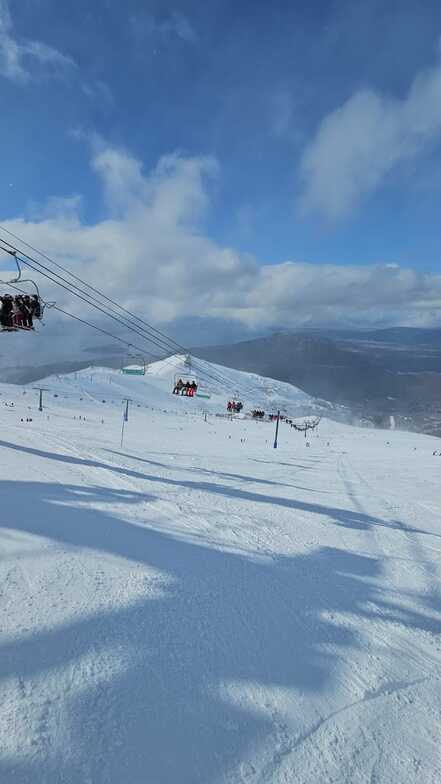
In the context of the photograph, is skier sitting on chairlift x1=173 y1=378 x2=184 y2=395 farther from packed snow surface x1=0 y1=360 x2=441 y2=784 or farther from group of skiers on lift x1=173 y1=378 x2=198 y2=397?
packed snow surface x1=0 y1=360 x2=441 y2=784

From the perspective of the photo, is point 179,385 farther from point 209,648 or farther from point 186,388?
point 209,648

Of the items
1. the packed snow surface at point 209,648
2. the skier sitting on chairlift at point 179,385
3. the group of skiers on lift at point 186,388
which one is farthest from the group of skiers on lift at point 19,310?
the skier sitting on chairlift at point 179,385

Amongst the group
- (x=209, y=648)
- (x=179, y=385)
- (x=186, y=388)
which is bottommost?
(x=209, y=648)

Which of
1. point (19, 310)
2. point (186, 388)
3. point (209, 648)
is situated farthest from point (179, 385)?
point (209, 648)

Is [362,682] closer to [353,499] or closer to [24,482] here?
[24,482]

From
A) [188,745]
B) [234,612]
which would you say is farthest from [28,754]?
[234,612]

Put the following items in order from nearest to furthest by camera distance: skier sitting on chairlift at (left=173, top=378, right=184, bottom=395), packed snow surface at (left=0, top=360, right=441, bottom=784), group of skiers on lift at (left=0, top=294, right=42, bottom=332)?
packed snow surface at (left=0, top=360, right=441, bottom=784)
group of skiers on lift at (left=0, top=294, right=42, bottom=332)
skier sitting on chairlift at (left=173, top=378, right=184, bottom=395)

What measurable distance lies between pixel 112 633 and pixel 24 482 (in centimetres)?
613

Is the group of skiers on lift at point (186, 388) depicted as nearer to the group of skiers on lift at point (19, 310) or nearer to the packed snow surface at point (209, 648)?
the group of skiers on lift at point (19, 310)

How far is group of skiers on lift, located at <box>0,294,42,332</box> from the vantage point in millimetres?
14570

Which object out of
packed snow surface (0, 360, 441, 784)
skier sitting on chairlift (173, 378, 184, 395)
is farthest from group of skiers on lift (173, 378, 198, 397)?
packed snow surface (0, 360, 441, 784)

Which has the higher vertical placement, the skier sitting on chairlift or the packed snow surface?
the skier sitting on chairlift

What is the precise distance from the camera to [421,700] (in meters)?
3.38

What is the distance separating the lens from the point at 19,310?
14.6 m
